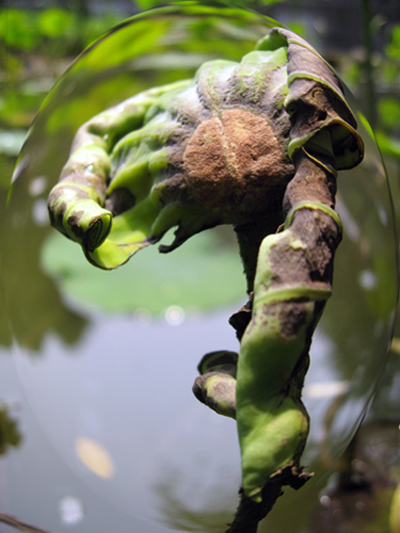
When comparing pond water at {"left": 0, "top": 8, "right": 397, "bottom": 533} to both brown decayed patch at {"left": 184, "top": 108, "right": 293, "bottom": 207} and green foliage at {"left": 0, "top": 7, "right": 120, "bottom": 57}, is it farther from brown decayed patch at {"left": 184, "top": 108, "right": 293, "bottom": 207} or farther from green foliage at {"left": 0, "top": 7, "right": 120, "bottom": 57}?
green foliage at {"left": 0, "top": 7, "right": 120, "bottom": 57}

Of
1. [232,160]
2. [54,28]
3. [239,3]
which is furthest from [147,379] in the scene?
[54,28]

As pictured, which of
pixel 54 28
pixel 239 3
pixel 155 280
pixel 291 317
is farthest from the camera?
pixel 54 28

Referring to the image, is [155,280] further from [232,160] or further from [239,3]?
[232,160]

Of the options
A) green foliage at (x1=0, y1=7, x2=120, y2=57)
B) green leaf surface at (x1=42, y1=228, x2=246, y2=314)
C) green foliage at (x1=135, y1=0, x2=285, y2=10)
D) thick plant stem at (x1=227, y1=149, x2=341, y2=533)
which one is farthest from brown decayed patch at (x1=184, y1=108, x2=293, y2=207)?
green foliage at (x1=0, y1=7, x2=120, y2=57)

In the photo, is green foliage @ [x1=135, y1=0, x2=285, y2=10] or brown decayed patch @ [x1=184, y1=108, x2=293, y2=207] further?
green foliage @ [x1=135, y1=0, x2=285, y2=10]

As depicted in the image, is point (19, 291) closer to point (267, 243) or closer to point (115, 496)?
point (115, 496)

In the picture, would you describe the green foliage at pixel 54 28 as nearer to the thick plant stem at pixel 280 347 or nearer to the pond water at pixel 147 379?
the pond water at pixel 147 379
